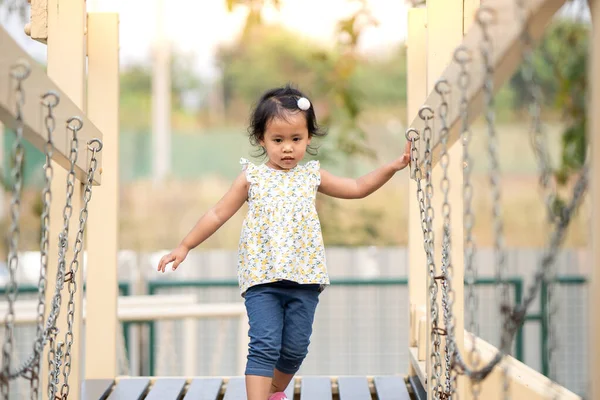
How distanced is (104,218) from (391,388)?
1.42 meters

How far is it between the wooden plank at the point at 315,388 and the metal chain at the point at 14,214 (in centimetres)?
179

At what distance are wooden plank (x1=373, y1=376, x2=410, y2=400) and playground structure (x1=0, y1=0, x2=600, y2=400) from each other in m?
0.01

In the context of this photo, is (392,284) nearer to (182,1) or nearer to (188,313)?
(188,313)

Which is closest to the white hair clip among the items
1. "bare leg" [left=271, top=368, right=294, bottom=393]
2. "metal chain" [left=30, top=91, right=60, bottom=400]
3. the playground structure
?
the playground structure

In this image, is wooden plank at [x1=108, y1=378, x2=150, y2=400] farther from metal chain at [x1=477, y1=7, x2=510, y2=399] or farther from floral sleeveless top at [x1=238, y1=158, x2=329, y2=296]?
metal chain at [x1=477, y1=7, x2=510, y2=399]

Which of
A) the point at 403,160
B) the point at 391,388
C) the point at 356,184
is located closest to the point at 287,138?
the point at 356,184

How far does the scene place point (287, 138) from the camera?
10.3 ft

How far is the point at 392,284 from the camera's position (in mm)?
6527

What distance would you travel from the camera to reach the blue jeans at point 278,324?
295 cm

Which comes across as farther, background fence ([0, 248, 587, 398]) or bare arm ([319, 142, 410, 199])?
background fence ([0, 248, 587, 398])

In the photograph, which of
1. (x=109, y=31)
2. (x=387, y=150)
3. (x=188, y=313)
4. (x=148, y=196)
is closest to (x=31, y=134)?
(x=109, y=31)

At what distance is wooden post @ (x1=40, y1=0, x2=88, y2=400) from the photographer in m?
3.11

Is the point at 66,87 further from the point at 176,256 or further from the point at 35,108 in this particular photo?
the point at 35,108

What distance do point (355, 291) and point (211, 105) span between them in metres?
12.5
